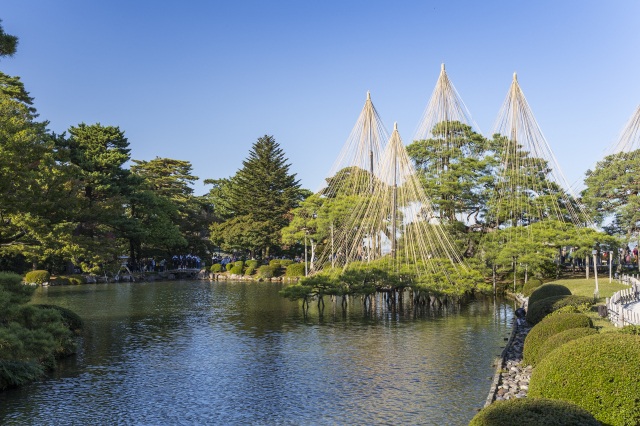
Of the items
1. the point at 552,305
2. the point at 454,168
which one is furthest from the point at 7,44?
the point at 454,168

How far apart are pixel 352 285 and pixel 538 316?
10.8 metres

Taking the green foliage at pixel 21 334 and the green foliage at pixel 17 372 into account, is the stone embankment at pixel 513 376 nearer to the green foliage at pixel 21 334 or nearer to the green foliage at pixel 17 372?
the green foliage at pixel 21 334

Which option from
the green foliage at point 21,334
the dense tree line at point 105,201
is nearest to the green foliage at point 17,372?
the green foliage at point 21,334

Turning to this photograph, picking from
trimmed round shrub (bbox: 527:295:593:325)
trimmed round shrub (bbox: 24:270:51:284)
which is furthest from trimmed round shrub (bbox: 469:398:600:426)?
trimmed round shrub (bbox: 24:270:51:284)

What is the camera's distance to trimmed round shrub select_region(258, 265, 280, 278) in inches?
2459

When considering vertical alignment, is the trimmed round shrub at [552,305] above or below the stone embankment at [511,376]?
above

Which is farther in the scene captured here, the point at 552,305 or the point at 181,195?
the point at 181,195

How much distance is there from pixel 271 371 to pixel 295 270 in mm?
44252

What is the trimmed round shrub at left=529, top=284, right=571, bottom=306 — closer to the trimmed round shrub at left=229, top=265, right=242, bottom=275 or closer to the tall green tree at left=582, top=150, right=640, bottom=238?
the tall green tree at left=582, top=150, right=640, bottom=238

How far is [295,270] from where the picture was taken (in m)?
61.5

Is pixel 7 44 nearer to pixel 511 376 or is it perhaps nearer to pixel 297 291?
pixel 511 376

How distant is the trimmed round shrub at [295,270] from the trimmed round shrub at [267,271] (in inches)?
65.2

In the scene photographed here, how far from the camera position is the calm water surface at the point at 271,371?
43.1 ft

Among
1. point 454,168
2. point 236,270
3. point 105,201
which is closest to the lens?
point 105,201
